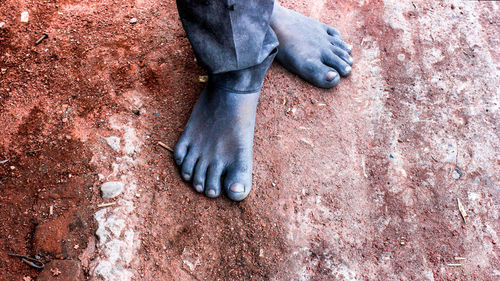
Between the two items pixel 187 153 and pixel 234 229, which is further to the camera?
pixel 187 153

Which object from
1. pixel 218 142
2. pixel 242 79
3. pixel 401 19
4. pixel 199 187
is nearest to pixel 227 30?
pixel 242 79

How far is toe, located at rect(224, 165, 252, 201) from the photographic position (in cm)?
148

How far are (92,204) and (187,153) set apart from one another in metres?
0.44

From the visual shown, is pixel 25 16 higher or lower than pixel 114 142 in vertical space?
higher

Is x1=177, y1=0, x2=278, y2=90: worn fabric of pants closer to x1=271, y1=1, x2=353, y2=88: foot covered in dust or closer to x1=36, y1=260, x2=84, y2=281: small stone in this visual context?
x1=271, y1=1, x2=353, y2=88: foot covered in dust

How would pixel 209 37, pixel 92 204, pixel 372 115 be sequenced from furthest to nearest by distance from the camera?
pixel 372 115, pixel 92 204, pixel 209 37

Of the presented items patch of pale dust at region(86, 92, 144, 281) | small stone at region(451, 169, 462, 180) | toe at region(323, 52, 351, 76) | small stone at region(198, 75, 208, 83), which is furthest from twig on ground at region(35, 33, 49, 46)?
small stone at region(451, 169, 462, 180)

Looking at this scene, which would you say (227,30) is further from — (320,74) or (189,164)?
(320,74)

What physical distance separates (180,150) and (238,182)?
30 cm

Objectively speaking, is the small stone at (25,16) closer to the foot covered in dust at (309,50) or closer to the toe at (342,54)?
the foot covered in dust at (309,50)

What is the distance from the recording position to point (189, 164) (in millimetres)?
1536

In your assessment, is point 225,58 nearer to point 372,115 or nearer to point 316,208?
point 316,208

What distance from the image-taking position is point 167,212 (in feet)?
4.73

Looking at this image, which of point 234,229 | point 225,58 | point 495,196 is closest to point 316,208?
point 234,229
